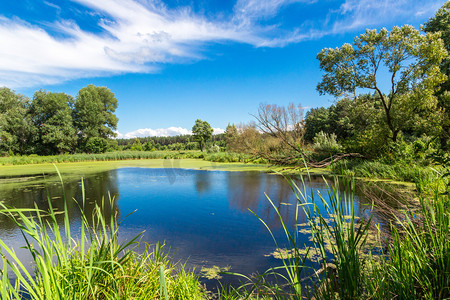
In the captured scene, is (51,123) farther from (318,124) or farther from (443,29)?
(443,29)

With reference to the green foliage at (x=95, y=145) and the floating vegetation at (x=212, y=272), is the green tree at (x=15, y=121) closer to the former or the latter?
the green foliage at (x=95, y=145)

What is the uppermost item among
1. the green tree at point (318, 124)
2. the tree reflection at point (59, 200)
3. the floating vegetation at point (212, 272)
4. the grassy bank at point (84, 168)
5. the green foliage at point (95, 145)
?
the green tree at point (318, 124)

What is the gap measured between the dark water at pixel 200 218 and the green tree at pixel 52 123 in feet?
67.0

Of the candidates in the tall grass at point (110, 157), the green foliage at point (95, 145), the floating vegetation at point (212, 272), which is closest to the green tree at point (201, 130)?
the tall grass at point (110, 157)

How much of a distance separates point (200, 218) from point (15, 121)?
2848 cm

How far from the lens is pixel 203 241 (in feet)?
11.6

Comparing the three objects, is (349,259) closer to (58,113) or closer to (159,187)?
(159,187)

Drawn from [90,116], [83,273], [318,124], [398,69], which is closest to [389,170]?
[398,69]

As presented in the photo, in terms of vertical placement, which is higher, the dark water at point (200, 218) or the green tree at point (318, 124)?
the green tree at point (318, 124)

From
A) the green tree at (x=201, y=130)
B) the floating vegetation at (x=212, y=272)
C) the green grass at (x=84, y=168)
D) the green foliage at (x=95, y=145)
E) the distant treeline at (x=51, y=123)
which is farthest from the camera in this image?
the green tree at (x=201, y=130)

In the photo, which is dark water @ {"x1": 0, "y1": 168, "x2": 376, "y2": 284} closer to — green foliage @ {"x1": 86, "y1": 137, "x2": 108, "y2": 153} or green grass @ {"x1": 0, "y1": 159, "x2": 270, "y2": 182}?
green grass @ {"x1": 0, "y1": 159, "x2": 270, "y2": 182}

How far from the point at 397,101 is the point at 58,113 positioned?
29802 mm

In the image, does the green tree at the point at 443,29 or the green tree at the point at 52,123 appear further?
the green tree at the point at 52,123

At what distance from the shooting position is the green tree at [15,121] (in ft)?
76.8
